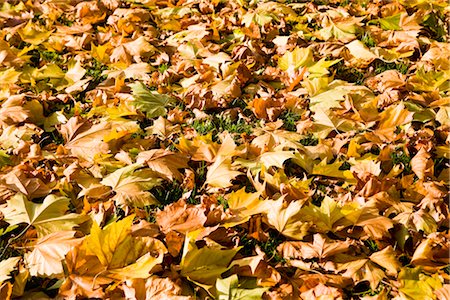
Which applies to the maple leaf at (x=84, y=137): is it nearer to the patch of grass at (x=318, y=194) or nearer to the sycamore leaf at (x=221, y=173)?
the sycamore leaf at (x=221, y=173)

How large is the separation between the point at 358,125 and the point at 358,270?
3.17 feet

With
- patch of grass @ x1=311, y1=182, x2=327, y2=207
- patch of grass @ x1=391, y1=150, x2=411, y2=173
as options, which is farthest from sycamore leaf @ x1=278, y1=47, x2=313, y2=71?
patch of grass @ x1=311, y1=182, x2=327, y2=207

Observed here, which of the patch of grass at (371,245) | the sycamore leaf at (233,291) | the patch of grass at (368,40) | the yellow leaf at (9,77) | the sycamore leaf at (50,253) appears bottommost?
the patch of grass at (371,245)

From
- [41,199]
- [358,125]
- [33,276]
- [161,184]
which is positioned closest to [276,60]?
[358,125]

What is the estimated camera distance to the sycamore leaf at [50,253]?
69.5 inches

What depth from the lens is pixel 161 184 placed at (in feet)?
7.29

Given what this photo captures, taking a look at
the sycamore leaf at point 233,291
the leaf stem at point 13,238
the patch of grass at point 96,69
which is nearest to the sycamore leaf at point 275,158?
the sycamore leaf at point 233,291

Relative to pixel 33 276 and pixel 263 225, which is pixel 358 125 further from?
pixel 33 276

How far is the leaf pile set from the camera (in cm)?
179

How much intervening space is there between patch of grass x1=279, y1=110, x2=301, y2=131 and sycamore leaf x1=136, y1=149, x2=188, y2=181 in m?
0.63

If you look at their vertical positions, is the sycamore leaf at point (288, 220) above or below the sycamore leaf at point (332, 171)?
above

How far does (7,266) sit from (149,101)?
4.10 ft

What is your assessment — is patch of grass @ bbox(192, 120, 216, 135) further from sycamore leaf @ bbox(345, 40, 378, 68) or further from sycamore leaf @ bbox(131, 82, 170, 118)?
sycamore leaf @ bbox(345, 40, 378, 68)

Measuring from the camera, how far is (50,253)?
1804mm
